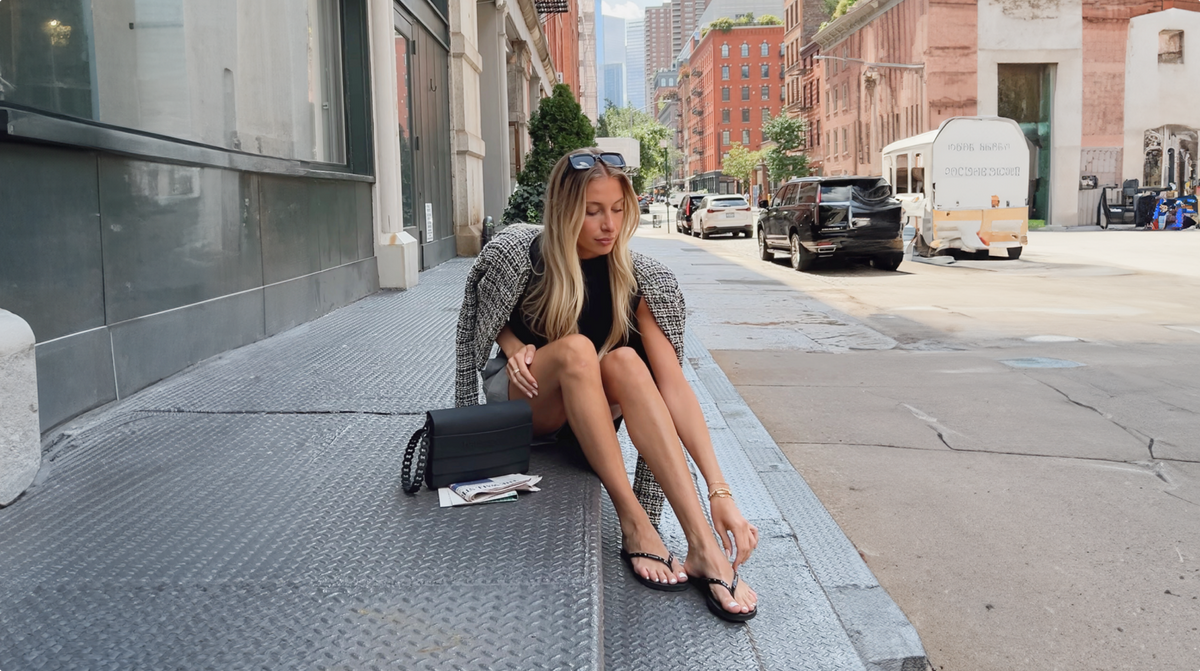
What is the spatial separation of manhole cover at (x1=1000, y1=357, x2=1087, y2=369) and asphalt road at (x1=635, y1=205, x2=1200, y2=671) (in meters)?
0.03

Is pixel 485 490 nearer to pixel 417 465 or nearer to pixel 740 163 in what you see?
pixel 417 465

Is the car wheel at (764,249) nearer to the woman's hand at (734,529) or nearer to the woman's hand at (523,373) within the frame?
the woman's hand at (523,373)

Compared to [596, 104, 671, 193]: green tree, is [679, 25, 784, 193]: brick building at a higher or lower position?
higher

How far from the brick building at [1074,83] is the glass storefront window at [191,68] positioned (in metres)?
38.4

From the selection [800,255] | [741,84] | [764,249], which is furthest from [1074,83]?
[741,84]

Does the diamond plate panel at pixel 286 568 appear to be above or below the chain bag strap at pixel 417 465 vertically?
below

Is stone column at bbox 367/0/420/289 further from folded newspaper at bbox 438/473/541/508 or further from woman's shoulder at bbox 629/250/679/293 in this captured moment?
folded newspaper at bbox 438/473/541/508

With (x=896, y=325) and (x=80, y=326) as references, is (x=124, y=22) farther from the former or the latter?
(x=896, y=325)

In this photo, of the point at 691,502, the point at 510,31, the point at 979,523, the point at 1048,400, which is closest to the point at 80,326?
the point at 691,502

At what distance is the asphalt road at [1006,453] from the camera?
335 centimetres

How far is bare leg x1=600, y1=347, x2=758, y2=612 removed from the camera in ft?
9.65

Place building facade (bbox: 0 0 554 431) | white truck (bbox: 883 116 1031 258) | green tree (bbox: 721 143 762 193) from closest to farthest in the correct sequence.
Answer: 1. building facade (bbox: 0 0 554 431)
2. white truck (bbox: 883 116 1031 258)
3. green tree (bbox: 721 143 762 193)

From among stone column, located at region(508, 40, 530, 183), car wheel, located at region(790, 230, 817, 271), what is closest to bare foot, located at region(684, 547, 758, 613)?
car wheel, located at region(790, 230, 817, 271)

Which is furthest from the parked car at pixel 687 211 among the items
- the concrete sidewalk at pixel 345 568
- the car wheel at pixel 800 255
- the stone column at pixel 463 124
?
the concrete sidewalk at pixel 345 568
